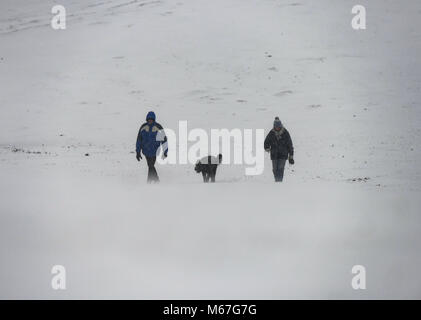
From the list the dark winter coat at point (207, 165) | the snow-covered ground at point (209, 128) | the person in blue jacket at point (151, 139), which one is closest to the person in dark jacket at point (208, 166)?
the dark winter coat at point (207, 165)

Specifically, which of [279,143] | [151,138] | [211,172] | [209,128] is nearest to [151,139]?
[151,138]

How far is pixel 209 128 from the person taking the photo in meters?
25.2

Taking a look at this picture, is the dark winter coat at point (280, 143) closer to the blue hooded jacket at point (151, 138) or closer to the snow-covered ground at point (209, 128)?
the snow-covered ground at point (209, 128)

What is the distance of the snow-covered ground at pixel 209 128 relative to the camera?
26.3ft

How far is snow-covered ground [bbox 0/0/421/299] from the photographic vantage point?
8.01 metres

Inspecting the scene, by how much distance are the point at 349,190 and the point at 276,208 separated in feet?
7.35

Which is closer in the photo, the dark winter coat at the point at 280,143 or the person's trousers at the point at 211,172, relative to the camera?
the dark winter coat at the point at 280,143

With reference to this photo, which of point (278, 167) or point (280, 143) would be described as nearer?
point (280, 143)

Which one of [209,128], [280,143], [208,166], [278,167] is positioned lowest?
[278,167]

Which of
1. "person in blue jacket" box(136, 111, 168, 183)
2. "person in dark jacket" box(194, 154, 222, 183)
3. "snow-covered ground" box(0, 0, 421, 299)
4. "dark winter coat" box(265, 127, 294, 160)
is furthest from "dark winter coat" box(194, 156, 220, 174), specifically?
"dark winter coat" box(265, 127, 294, 160)

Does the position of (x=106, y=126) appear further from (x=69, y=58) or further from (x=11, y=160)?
(x=69, y=58)

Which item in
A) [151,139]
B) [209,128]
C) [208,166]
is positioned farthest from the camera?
[209,128]

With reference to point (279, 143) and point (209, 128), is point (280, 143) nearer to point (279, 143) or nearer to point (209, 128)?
point (279, 143)

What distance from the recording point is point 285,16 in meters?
39.2
